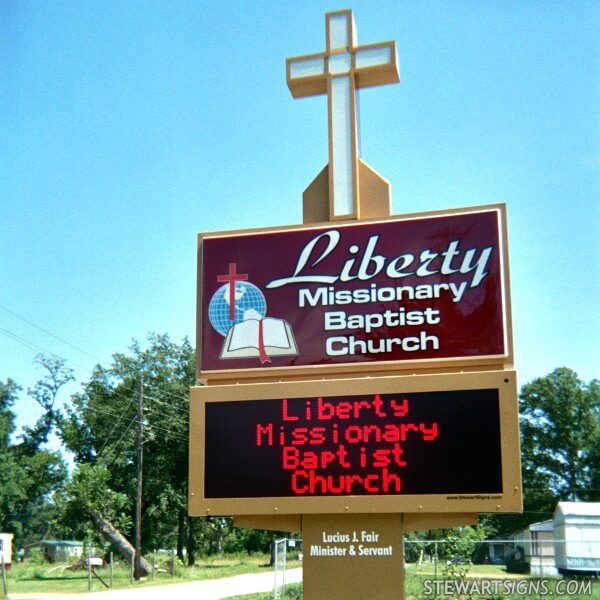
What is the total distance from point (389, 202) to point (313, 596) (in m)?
4.50

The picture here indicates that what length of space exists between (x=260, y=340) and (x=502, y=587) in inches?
603

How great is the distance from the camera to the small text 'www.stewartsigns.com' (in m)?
21.7

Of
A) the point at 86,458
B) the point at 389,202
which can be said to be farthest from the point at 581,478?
the point at 389,202

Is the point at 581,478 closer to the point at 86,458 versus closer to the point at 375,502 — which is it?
the point at 86,458

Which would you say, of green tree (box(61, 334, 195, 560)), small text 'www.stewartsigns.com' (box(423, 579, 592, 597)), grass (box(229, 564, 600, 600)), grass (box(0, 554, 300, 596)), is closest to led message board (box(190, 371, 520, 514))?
grass (box(229, 564, 600, 600))

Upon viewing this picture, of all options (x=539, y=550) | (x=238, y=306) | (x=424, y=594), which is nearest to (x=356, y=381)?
(x=238, y=306)

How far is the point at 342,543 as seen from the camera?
359 inches

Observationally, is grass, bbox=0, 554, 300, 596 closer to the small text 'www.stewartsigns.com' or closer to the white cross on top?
the small text 'www.stewartsigns.com'

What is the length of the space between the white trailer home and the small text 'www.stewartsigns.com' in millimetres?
4293

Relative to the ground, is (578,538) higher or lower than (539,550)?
higher

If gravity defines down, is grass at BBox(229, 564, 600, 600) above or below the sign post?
below

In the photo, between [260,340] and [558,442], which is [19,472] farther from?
[260,340]

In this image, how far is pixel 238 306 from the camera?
32.4 feet

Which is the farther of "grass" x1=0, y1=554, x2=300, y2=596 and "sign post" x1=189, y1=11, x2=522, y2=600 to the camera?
"grass" x1=0, y1=554, x2=300, y2=596
